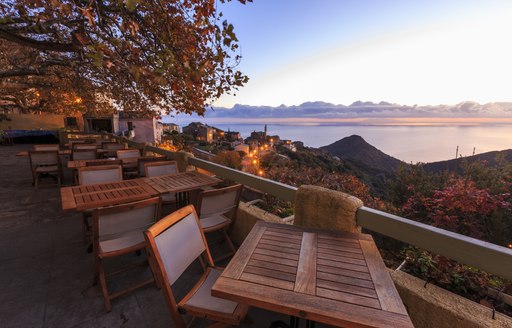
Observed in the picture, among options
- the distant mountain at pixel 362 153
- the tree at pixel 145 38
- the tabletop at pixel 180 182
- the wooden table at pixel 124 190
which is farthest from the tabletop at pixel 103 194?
the distant mountain at pixel 362 153

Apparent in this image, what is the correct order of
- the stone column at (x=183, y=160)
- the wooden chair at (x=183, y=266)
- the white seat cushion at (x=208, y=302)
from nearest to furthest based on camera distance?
the wooden chair at (x=183, y=266) < the white seat cushion at (x=208, y=302) < the stone column at (x=183, y=160)

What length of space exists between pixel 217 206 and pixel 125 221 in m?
0.97

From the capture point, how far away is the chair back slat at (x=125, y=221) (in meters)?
2.11

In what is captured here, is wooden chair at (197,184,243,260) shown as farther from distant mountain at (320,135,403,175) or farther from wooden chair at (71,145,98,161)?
distant mountain at (320,135,403,175)

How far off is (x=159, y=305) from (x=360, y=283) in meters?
1.97

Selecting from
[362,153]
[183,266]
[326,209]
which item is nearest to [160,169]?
[183,266]

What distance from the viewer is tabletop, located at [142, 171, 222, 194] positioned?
3244mm

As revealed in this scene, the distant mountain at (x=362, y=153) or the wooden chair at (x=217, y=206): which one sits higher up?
the wooden chair at (x=217, y=206)

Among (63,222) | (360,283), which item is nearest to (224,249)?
(360,283)

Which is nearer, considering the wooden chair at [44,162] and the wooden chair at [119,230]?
the wooden chair at [119,230]

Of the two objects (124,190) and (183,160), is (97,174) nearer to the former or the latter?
(124,190)

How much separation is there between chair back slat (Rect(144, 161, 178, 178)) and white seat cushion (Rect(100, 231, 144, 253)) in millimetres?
1834

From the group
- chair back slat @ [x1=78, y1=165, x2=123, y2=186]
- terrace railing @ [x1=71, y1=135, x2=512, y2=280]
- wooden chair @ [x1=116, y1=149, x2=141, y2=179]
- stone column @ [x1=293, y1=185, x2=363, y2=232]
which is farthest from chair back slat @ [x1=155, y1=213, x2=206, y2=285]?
wooden chair @ [x1=116, y1=149, x2=141, y2=179]

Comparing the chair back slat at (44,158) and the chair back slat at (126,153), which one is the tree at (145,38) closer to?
the chair back slat at (126,153)
